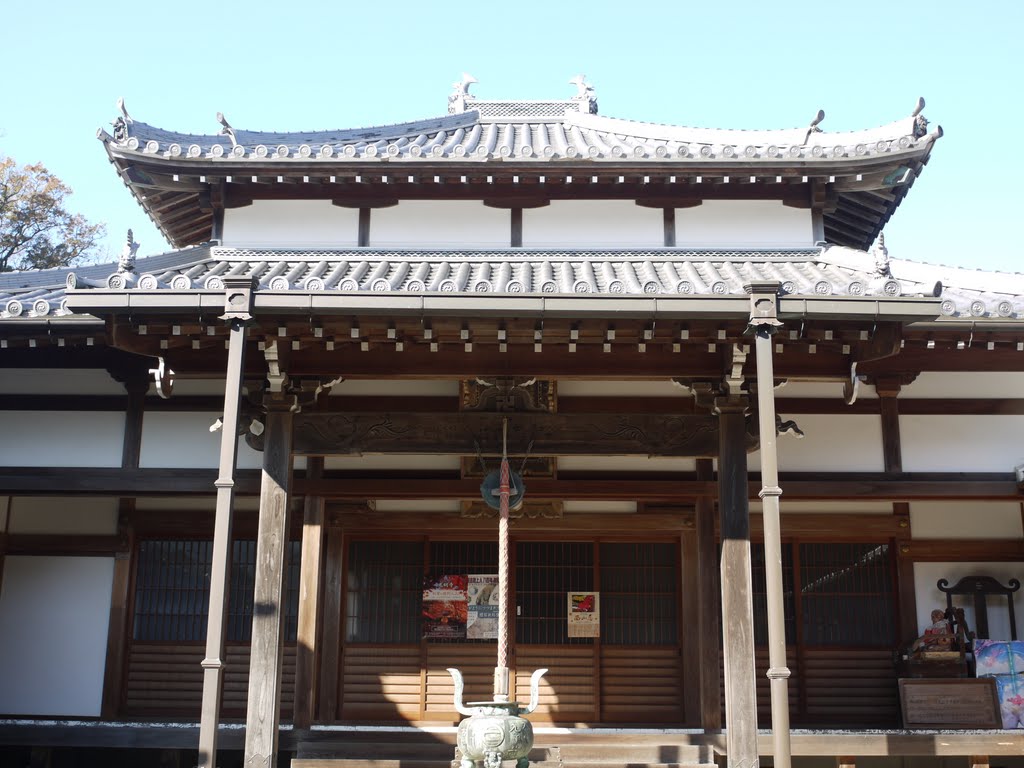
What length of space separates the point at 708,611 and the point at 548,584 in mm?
1796

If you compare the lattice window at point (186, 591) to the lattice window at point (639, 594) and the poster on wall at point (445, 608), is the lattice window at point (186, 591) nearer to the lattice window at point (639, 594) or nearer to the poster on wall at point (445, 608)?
the poster on wall at point (445, 608)

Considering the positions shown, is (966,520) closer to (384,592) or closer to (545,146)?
(384,592)

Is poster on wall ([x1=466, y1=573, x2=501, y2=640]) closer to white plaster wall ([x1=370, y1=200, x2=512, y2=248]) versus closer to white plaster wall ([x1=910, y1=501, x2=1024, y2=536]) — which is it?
white plaster wall ([x1=370, y1=200, x2=512, y2=248])

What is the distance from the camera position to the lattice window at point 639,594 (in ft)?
32.6

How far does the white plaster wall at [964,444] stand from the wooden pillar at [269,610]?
5528 mm

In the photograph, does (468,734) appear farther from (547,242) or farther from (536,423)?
(547,242)

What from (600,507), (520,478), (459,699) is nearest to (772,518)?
(520,478)

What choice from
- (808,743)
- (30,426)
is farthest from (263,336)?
(808,743)

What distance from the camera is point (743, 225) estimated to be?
10133 mm

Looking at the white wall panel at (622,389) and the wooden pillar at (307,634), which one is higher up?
the white wall panel at (622,389)

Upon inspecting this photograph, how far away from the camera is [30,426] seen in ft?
29.2

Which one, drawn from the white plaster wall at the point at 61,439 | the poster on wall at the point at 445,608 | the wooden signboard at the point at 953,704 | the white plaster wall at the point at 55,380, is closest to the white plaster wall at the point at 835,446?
the wooden signboard at the point at 953,704

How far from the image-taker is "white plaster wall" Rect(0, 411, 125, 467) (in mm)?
8820

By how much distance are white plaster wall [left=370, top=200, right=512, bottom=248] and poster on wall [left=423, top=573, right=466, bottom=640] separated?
3.51 meters
